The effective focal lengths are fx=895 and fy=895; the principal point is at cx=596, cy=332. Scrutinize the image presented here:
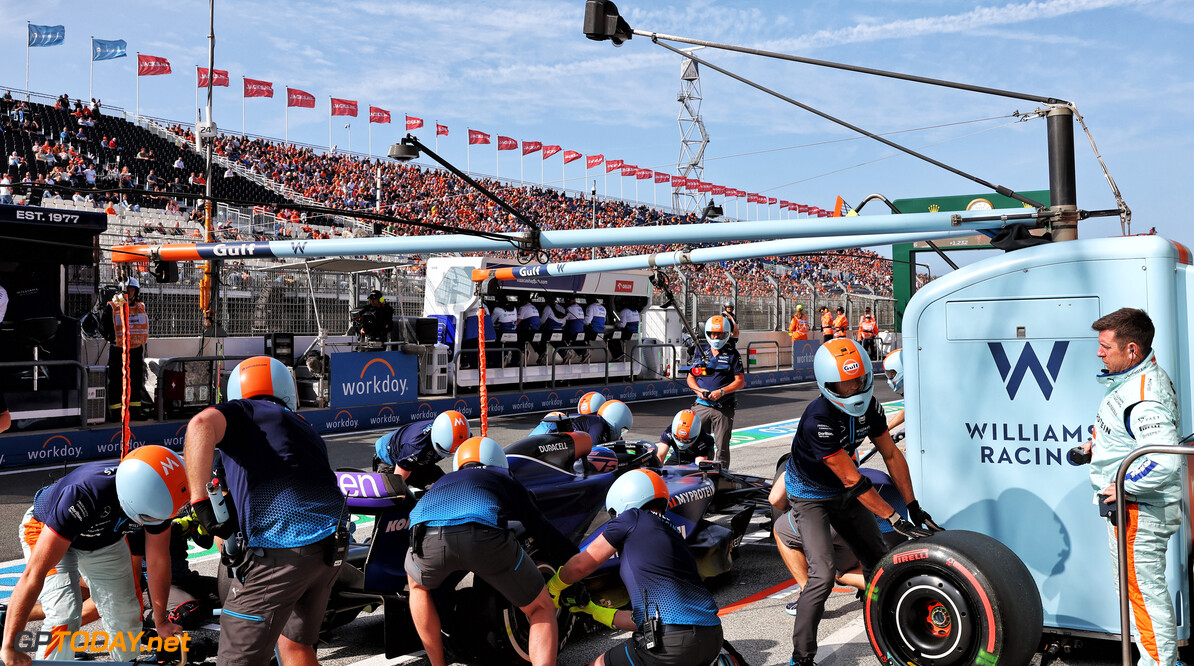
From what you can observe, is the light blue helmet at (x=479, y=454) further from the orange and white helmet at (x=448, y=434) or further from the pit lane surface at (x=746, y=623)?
the pit lane surface at (x=746, y=623)

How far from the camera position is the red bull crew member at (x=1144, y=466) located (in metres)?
3.92

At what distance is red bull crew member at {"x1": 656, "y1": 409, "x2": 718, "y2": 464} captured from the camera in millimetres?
8211

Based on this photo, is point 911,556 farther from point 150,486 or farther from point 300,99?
point 300,99

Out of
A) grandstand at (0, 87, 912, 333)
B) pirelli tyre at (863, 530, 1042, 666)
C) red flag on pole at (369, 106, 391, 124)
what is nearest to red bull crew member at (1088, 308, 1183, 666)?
pirelli tyre at (863, 530, 1042, 666)

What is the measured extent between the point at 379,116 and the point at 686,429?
42694 mm

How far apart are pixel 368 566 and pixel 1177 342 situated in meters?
4.30

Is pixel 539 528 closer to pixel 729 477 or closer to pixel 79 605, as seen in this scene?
pixel 79 605

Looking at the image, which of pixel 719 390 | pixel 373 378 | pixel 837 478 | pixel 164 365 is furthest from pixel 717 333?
pixel 164 365

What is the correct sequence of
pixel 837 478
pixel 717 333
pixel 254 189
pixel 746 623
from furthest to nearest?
pixel 254 189 → pixel 717 333 → pixel 746 623 → pixel 837 478

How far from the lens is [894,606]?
14.2 feet

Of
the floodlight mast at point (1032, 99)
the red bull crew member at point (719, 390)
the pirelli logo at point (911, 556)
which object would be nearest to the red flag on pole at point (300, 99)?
the red bull crew member at point (719, 390)

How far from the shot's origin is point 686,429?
8195 millimetres

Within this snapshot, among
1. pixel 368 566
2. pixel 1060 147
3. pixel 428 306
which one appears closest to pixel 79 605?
pixel 368 566

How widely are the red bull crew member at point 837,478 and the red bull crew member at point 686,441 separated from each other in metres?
3.16
